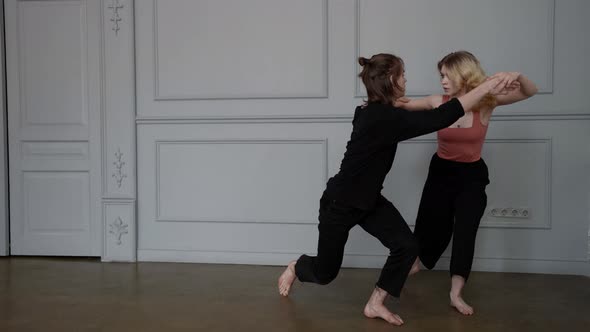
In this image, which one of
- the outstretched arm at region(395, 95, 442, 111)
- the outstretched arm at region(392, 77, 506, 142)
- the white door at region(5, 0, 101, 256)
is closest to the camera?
the outstretched arm at region(392, 77, 506, 142)

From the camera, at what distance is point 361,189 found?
8.34 ft

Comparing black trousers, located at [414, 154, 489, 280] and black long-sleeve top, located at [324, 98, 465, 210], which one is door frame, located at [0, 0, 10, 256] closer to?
black long-sleeve top, located at [324, 98, 465, 210]

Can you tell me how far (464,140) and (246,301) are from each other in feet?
4.48

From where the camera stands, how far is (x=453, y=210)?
9.37ft

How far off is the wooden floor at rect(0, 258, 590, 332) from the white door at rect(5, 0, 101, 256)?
0.36m

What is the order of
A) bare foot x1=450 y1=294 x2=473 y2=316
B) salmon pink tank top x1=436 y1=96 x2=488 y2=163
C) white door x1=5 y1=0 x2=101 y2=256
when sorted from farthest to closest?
white door x1=5 y1=0 x2=101 y2=256, salmon pink tank top x1=436 y1=96 x2=488 y2=163, bare foot x1=450 y1=294 x2=473 y2=316

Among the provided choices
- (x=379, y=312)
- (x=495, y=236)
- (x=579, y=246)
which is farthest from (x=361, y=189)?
(x=579, y=246)

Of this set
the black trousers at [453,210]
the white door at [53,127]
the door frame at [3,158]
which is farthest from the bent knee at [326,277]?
the door frame at [3,158]

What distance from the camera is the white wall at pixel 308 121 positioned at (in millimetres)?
3453

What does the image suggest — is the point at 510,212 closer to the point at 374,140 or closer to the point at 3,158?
the point at 374,140

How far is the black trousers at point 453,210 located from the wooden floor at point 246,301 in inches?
9.9

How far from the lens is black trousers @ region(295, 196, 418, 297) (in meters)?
2.53

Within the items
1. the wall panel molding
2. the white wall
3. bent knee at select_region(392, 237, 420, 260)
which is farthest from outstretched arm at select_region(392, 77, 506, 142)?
the wall panel molding

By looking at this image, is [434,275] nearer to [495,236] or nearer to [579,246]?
[495,236]
